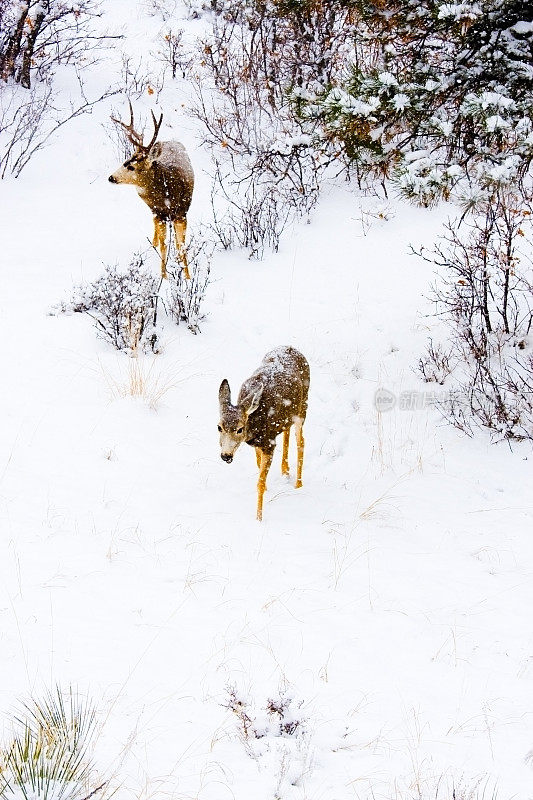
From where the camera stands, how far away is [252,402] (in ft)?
17.5

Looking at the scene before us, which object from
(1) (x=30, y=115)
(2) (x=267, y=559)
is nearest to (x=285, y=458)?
(2) (x=267, y=559)

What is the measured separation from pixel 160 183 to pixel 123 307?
2467mm

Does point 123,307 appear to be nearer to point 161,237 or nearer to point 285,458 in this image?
point 161,237

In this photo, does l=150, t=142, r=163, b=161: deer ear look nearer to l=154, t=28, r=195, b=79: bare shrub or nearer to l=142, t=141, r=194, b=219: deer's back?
l=142, t=141, r=194, b=219: deer's back

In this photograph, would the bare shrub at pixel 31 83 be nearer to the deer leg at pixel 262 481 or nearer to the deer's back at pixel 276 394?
the deer's back at pixel 276 394

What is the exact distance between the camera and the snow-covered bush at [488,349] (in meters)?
6.88

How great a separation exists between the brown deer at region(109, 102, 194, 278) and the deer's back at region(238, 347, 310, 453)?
3.44m

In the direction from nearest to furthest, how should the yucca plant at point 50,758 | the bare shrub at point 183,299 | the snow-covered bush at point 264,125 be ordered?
the yucca plant at point 50,758
the bare shrub at point 183,299
the snow-covered bush at point 264,125

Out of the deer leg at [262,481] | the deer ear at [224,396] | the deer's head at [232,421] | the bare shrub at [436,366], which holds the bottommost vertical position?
the deer leg at [262,481]

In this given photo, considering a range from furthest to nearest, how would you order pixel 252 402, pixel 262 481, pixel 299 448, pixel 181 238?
pixel 181 238, pixel 299 448, pixel 262 481, pixel 252 402

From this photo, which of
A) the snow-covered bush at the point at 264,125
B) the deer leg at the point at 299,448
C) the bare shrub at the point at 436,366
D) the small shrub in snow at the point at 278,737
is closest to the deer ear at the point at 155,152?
the snow-covered bush at the point at 264,125

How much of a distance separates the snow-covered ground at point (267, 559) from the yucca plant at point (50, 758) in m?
0.15

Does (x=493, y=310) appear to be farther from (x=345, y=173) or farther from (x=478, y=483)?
(x=345, y=173)

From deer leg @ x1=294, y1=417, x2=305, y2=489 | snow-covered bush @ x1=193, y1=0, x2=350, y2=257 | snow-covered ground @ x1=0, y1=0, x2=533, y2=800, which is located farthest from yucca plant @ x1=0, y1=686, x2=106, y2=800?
snow-covered bush @ x1=193, y1=0, x2=350, y2=257
